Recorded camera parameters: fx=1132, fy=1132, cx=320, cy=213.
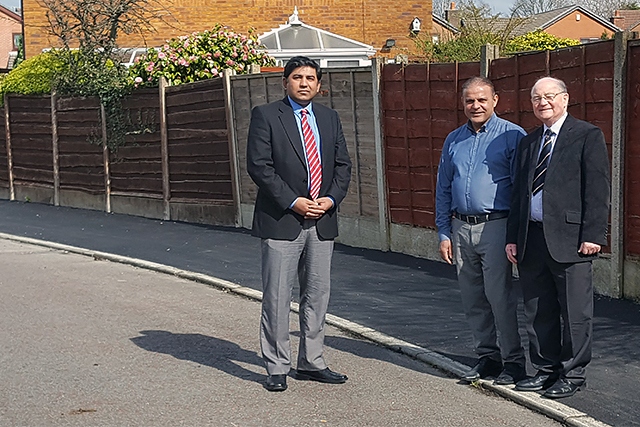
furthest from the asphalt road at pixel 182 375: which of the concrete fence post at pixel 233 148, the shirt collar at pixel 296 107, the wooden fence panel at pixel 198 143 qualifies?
the wooden fence panel at pixel 198 143

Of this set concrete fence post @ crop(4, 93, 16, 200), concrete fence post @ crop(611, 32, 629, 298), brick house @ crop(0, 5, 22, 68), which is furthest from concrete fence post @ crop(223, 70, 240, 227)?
brick house @ crop(0, 5, 22, 68)

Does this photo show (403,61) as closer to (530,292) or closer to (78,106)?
(530,292)

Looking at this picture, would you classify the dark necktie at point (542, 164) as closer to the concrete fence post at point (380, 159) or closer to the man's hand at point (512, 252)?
the man's hand at point (512, 252)

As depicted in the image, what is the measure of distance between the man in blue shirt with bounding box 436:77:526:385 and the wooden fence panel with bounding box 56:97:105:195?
1265 cm

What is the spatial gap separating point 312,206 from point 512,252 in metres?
1.26

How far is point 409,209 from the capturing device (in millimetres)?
12359

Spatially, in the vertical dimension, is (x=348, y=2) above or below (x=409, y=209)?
above

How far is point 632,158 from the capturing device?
9.09 m

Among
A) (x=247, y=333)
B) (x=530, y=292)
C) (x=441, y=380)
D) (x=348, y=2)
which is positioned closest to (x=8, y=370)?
(x=247, y=333)

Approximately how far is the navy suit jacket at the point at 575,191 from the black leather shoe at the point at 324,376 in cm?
156

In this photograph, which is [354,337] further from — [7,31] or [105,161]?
[7,31]

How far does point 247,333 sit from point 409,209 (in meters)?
4.00

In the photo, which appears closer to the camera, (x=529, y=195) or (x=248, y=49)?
(x=529, y=195)

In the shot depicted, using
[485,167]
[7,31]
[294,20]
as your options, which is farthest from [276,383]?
[7,31]
